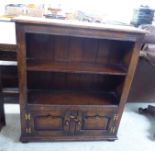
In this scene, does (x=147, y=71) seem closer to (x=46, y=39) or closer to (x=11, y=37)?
(x=46, y=39)

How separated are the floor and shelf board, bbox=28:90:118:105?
0.42 meters

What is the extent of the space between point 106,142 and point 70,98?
1.90ft

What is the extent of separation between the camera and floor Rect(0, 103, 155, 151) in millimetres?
1645

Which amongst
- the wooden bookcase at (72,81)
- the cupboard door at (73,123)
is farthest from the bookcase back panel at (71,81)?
the cupboard door at (73,123)

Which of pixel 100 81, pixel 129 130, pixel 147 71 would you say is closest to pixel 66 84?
pixel 100 81

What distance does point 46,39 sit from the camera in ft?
5.13

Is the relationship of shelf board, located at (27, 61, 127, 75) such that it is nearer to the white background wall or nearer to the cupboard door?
the cupboard door

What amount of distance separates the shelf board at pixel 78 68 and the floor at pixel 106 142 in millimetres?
739

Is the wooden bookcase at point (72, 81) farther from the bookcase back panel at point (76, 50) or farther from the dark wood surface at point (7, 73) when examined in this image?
the dark wood surface at point (7, 73)

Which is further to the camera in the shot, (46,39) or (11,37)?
(11,37)

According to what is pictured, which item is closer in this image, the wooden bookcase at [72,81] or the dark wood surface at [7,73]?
the wooden bookcase at [72,81]

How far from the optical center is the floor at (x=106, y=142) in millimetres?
1645

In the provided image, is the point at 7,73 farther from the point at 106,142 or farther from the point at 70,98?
the point at 106,142

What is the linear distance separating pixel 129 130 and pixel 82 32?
1.27 metres
